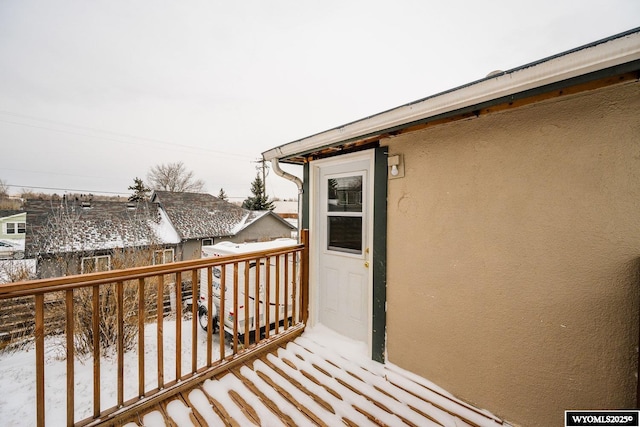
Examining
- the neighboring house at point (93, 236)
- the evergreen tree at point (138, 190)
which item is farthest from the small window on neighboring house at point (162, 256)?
the evergreen tree at point (138, 190)

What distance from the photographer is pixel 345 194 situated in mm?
2738

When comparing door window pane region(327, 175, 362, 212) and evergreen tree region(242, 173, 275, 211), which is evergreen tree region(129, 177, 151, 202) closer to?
evergreen tree region(242, 173, 275, 211)

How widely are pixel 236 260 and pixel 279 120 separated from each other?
35.7 feet

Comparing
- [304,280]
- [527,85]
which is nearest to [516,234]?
[527,85]

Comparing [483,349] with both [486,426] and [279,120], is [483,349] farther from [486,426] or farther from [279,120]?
[279,120]

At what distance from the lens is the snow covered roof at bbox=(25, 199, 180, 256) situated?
8.23 meters

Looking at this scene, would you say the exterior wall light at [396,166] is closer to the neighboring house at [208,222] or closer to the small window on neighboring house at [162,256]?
the small window on neighboring house at [162,256]

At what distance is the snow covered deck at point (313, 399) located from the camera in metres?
1.62

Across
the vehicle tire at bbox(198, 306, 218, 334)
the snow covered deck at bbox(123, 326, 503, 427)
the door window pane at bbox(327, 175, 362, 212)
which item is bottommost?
the vehicle tire at bbox(198, 306, 218, 334)

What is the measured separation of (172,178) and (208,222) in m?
14.7

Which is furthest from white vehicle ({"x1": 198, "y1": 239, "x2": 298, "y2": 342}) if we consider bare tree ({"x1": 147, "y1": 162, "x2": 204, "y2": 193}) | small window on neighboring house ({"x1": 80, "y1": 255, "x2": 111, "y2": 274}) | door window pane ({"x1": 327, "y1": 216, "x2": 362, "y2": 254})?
bare tree ({"x1": 147, "y1": 162, "x2": 204, "y2": 193})

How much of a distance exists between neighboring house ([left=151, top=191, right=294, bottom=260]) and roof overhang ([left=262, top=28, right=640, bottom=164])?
1321 centimetres

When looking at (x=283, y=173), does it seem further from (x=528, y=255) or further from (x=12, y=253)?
(x=12, y=253)

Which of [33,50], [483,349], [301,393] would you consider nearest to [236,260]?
[301,393]
